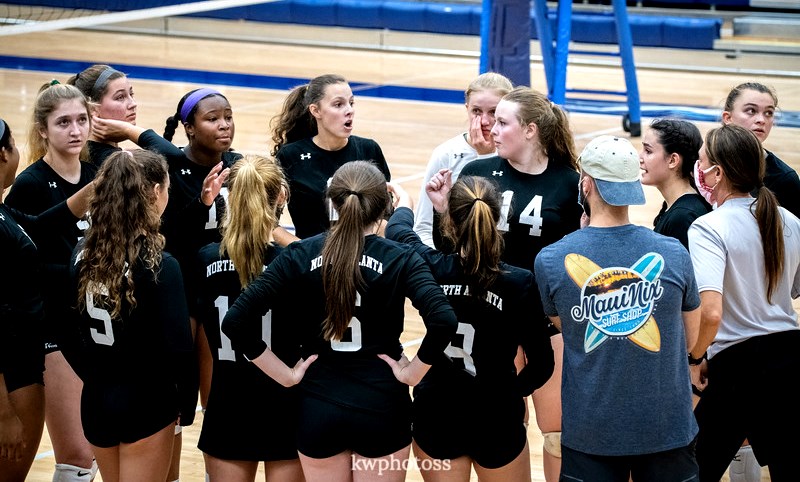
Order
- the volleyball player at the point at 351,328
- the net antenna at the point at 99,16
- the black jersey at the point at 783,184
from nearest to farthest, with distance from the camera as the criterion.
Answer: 1. the volleyball player at the point at 351,328
2. the black jersey at the point at 783,184
3. the net antenna at the point at 99,16

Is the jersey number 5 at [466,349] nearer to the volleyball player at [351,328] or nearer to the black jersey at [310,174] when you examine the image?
the volleyball player at [351,328]

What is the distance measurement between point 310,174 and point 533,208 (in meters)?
1.20

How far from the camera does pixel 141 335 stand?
140 inches

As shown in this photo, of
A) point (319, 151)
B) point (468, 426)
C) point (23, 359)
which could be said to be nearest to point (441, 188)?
point (468, 426)

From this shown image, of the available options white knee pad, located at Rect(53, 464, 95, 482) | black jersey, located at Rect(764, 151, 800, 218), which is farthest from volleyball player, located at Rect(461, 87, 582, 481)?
white knee pad, located at Rect(53, 464, 95, 482)

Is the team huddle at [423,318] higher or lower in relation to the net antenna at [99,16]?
lower

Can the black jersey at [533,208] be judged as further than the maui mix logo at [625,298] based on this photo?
Yes

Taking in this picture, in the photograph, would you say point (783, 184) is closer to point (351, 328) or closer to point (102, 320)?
point (351, 328)

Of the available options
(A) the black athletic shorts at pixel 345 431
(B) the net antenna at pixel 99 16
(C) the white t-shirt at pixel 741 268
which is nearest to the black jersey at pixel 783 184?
(C) the white t-shirt at pixel 741 268

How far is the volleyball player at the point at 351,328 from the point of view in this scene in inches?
131

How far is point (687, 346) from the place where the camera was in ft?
10.9

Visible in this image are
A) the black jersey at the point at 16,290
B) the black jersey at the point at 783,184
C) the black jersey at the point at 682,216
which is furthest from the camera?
the black jersey at the point at 783,184

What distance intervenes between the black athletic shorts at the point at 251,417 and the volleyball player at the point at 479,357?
1.67 ft

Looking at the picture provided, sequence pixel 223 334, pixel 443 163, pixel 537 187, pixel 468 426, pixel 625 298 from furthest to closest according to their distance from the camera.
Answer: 1. pixel 443 163
2. pixel 537 187
3. pixel 223 334
4. pixel 468 426
5. pixel 625 298
